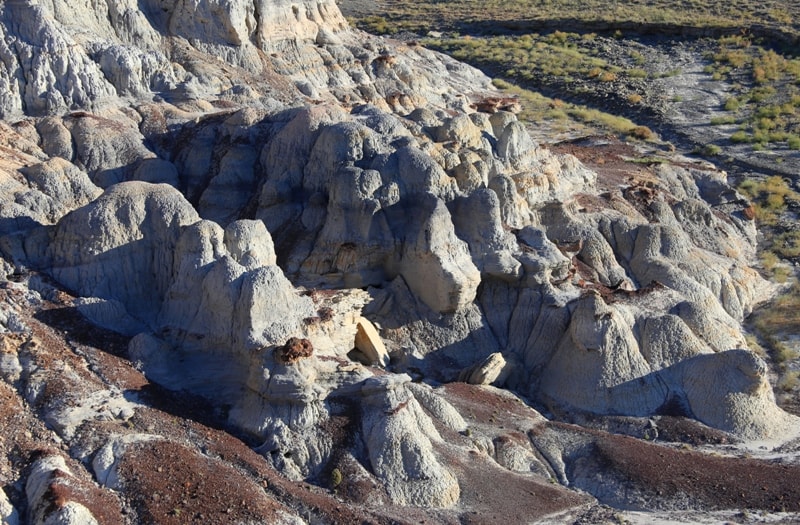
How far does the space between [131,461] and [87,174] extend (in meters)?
15.2

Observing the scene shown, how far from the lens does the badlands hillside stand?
23.7 meters

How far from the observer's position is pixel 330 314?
28.9m

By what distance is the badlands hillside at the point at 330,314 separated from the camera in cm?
2373

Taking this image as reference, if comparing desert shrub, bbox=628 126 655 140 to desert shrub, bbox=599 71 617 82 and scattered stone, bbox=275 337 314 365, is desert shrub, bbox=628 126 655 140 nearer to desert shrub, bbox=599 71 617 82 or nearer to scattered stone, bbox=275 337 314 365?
desert shrub, bbox=599 71 617 82

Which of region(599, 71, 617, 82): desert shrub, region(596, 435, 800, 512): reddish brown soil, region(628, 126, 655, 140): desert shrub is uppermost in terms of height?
region(596, 435, 800, 512): reddish brown soil

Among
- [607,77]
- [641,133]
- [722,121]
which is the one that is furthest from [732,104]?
[641,133]

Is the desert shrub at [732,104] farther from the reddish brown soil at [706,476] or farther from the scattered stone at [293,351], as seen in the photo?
the scattered stone at [293,351]

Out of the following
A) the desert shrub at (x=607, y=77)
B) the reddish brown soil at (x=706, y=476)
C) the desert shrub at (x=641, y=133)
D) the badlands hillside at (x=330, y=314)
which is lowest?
the desert shrub at (x=641, y=133)

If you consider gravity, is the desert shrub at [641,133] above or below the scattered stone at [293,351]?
below

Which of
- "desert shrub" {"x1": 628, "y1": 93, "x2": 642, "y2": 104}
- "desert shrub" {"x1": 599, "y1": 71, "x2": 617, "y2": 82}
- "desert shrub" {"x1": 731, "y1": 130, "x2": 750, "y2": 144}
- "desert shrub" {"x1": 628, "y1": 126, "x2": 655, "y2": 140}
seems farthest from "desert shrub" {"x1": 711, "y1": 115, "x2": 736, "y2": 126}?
"desert shrub" {"x1": 599, "y1": 71, "x2": 617, "y2": 82}

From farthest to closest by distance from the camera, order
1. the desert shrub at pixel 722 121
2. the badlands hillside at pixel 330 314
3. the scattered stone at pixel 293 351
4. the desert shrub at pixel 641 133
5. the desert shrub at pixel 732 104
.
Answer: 1. the desert shrub at pixel 732 104
2. the desert shrub at pixel 722 121
3. the desert shrub at pixel 641 133
4. the scattered stone at pixel 293 351
5. the badlands hillside at pixel 330 314

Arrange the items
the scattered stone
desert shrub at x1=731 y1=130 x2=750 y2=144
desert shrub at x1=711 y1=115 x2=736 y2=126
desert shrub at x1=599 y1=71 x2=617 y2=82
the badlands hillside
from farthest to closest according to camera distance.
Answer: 1. desert shrub at x1=599 y1=71 x2=617 y2=82
2. desert shrub at x1=711 y1=115 x2=736 y2=126
3. desert shrub at x1=731 y1=130 x2=750 y2=144
4. the scattered stone
5. the badlands hillside

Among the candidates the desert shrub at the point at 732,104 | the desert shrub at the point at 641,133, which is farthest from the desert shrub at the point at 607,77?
the desert shrub at the point at 641,133

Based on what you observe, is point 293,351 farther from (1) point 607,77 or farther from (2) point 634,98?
(1) point 607,77
